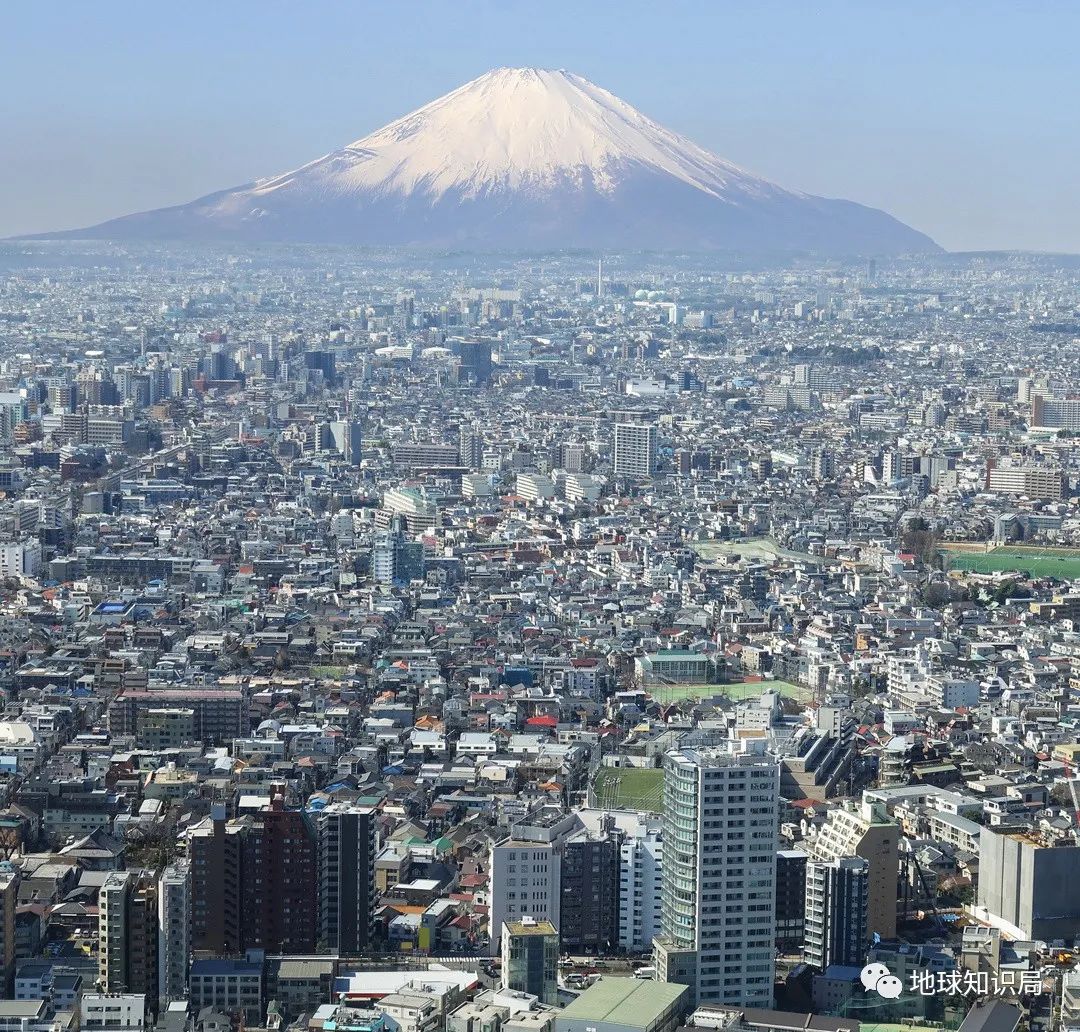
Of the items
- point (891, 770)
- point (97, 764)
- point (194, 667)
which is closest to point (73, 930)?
point (97, 764)

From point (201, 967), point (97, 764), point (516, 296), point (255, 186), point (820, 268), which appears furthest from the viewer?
point (255, 186)

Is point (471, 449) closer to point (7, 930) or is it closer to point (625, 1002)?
point (7, 930)

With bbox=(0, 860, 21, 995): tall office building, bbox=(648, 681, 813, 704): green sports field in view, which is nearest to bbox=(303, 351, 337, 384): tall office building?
bbox=(648, 681, 813, 704): green sports field

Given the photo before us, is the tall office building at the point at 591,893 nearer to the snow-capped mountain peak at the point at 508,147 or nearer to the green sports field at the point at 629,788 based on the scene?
the green sports field at the point at 629,788

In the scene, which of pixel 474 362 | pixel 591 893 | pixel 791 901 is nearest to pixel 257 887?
pixel 591 893

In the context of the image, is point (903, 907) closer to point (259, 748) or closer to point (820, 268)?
point (259, 748)

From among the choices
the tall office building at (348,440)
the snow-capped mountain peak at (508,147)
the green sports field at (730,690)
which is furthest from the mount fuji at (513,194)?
the green sports field at (730,690)
